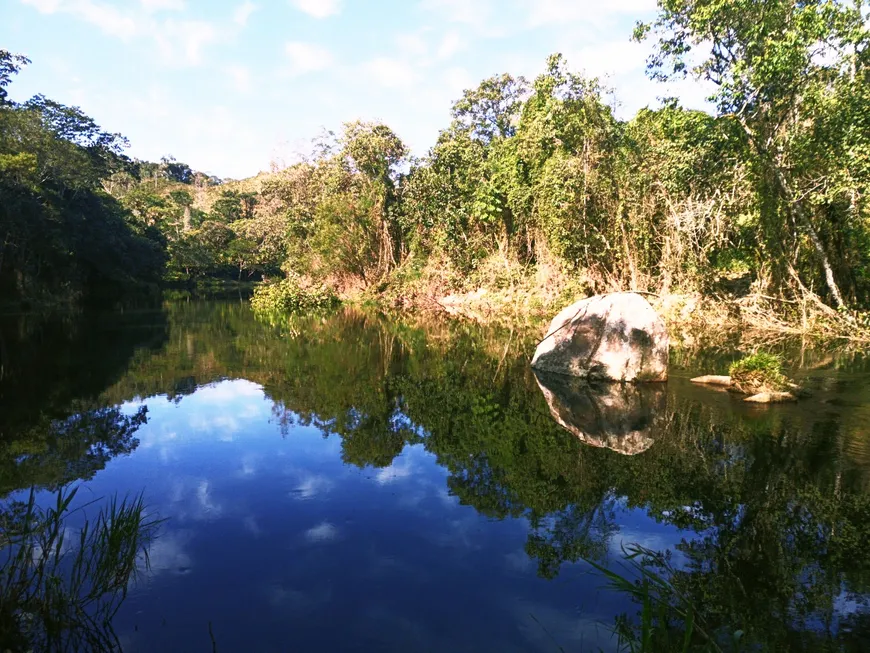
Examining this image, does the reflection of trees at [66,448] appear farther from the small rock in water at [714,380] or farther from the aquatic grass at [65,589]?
the small rock in water at [714,380]

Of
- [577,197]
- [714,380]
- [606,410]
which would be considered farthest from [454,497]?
[577,197]

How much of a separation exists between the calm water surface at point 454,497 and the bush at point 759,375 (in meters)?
0.49

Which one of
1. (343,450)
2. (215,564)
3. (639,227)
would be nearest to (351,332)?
(639,227)

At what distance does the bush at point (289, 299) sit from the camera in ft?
104

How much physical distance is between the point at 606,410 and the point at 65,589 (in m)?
7.38

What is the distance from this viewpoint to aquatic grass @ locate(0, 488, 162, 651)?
357 centimetres

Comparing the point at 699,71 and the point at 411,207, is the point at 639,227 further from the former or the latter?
the point at 411,207

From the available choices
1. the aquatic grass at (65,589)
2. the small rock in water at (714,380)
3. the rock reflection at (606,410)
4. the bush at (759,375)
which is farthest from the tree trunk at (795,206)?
the aquatic grass at (65,589)

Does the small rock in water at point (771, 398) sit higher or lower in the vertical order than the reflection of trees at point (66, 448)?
higher

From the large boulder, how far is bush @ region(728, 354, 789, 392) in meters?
1.38

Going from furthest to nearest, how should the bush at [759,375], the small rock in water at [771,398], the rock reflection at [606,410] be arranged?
1. the bush at [759,375]
2. the small rock in water at [771,398]
3. the rock reflection at [606,410]

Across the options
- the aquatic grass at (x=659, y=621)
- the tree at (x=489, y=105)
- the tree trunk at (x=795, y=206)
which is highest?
the tree at (x=489, y=105)

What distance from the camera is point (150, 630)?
3.75 meters

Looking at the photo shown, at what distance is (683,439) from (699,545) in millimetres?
2879
